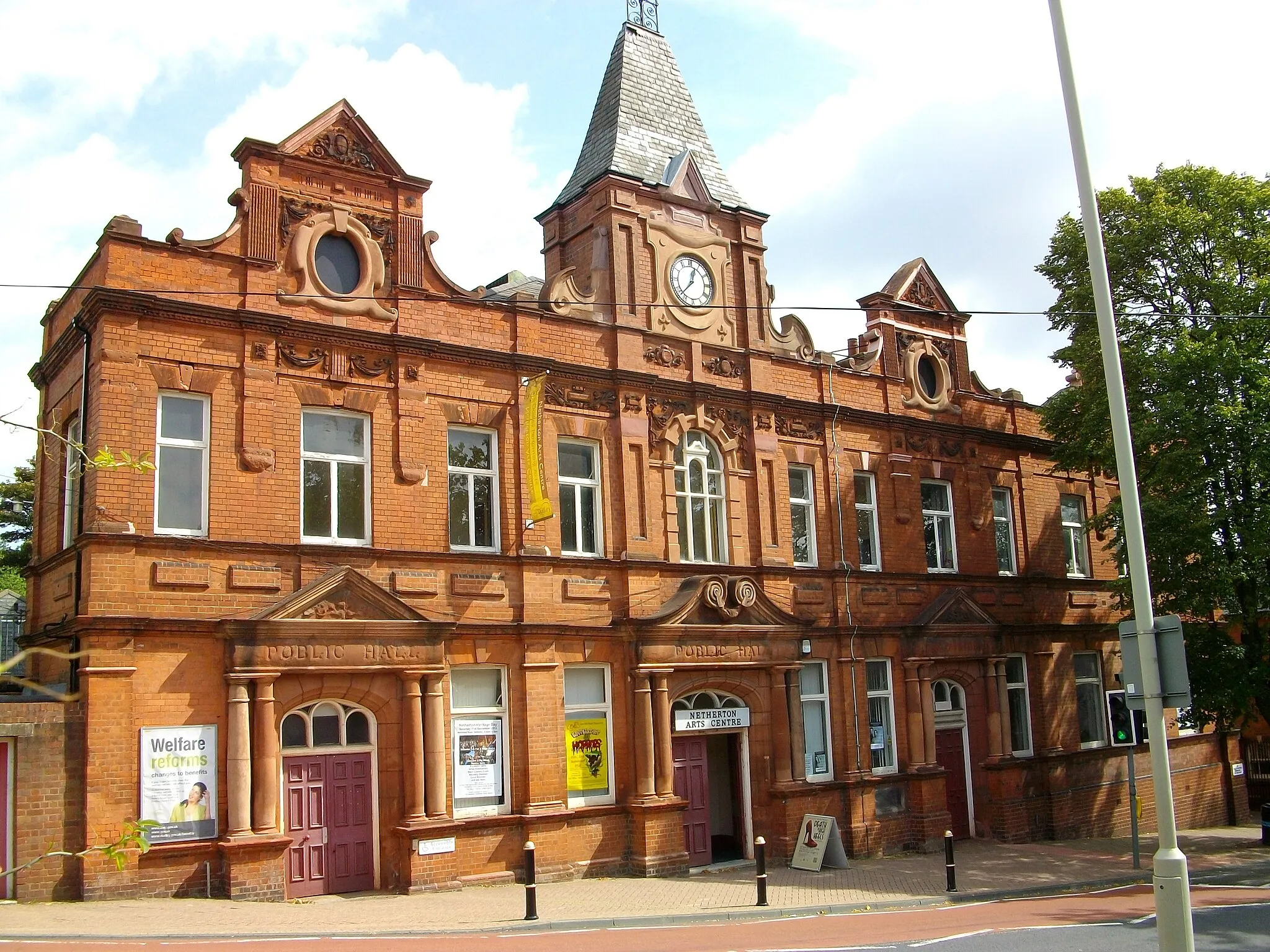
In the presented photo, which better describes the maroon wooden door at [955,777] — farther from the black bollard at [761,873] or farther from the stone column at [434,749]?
the stone column at [434,749]

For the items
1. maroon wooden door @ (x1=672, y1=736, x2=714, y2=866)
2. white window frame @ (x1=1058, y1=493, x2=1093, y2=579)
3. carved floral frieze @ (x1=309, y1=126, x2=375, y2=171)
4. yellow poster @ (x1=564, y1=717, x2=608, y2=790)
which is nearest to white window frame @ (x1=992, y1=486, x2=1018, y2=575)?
white window frame @ (x1=1058, y1=493, x2=1093, y2=579)

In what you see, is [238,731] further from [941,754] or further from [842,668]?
[941,754]

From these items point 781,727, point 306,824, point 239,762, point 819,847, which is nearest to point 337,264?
point 239,762

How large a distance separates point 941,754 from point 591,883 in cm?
955

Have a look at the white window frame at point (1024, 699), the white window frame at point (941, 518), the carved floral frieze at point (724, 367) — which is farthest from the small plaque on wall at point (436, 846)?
the white window frame at point (1024, 699)

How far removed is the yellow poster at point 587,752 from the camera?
1897 cm

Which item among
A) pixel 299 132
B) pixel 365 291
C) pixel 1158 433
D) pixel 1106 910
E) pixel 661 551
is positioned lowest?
pixel 1106 910

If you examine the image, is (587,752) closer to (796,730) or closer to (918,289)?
(796,730)

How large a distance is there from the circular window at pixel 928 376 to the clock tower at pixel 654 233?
3.61 m

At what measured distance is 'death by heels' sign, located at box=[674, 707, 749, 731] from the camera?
2005 centimetres

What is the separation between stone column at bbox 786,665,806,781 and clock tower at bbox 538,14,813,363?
6.36m

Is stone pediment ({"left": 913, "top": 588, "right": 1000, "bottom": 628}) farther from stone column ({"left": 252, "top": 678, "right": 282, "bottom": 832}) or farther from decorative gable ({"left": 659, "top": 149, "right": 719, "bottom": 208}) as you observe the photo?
stone column ({"left": 252, "top": 678, "right": 282, "bottom": 832})

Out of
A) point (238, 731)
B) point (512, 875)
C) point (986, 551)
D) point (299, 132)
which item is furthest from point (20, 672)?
point (986, 551)

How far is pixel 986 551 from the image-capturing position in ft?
85.6
